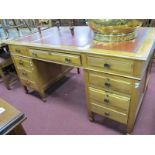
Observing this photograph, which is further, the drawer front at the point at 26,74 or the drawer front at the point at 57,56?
the drawer front at the point at 26,74

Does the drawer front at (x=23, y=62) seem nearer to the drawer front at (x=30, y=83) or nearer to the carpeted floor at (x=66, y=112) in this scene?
the drawer front at (x=30, y=83)

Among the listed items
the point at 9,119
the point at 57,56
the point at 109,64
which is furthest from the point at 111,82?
the point at 9,119

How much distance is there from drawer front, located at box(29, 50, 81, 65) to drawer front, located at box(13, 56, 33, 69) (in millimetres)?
175

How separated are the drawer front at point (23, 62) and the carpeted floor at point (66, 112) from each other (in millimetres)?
499

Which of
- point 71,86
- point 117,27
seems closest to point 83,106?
point 71,86

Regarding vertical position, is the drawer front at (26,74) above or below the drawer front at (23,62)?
below

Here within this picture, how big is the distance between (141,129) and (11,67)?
222cm

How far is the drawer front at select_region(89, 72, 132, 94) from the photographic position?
111 cm

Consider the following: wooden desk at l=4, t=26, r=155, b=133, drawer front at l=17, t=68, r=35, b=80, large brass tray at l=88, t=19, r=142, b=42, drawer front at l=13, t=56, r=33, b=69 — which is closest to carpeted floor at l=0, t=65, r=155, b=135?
wooden desk at l=4, t=26, r=155, b=133

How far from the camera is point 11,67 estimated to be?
266 centimetres

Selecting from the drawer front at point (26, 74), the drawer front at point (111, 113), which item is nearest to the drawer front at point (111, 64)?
the drawer front at point (111, 113)

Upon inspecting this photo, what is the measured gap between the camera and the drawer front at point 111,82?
3.65 ft

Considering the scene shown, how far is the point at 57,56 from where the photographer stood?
1368 mm
